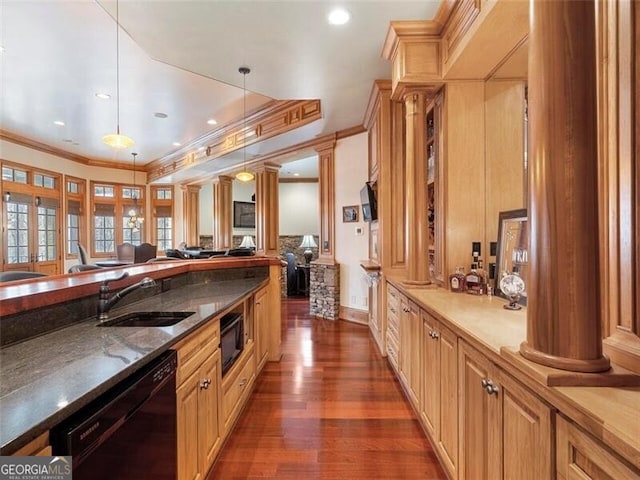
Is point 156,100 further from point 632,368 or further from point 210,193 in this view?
point 632,368

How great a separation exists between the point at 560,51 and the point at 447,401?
1.60m

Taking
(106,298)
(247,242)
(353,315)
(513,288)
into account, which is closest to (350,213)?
(353,315)

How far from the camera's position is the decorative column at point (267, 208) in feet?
21.5

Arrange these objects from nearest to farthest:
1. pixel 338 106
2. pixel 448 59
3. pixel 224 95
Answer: pixel 448 59, pixel 338 106, pixel 224 95

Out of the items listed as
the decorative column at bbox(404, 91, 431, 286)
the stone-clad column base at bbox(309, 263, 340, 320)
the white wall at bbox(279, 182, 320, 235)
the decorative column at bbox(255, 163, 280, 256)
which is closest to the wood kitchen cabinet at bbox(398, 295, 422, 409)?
the decorative column at bbox(404, 91, 431, 286)

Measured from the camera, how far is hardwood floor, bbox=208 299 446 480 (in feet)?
6.12

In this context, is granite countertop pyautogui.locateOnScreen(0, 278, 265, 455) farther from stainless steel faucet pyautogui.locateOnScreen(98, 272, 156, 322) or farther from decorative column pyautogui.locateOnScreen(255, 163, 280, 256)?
decorative column pyautogui.locateOnScreen(255, 163, 280, 256)

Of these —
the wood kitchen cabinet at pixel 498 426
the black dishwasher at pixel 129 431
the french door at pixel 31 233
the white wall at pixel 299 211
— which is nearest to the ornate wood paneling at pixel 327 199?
the white wall at pixel 299 211

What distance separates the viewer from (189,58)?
2994mm

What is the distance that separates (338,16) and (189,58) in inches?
58.8

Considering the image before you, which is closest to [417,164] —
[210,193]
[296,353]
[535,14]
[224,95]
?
[535,14]

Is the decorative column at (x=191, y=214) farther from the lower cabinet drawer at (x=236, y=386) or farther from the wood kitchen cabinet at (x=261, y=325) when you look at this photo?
the lower cabinet drawer at (x=236, y=386)

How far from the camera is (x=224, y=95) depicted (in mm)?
4660

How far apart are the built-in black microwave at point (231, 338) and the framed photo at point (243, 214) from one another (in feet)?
22.8
